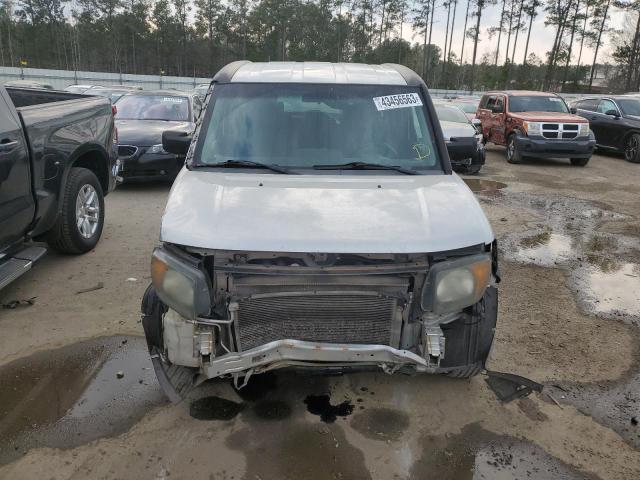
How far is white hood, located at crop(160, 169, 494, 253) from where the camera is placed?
259 cm

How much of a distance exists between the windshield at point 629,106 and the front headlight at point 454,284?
14.3 m

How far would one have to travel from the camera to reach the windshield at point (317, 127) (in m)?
3.62

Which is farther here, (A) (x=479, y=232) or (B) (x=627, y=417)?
(B) (x=627, y=417)

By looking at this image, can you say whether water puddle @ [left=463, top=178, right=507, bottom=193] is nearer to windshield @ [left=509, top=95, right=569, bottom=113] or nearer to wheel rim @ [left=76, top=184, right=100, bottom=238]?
windshield @ [left=509, top=95, right=569, bottom=113]

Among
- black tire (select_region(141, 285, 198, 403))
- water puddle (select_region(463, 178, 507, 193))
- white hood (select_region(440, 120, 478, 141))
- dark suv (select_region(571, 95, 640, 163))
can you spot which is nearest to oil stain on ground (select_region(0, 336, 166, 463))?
black tire (select_region(141, 285, 198, 403))

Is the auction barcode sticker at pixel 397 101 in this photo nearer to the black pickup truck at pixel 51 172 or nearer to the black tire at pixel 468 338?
the black tire at pixel 468 338

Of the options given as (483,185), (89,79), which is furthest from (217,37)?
(483,185)

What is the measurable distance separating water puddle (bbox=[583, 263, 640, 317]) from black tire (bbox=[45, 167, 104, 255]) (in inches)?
201

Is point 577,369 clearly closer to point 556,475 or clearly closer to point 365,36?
point 556,475

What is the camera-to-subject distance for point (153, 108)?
9.90 m

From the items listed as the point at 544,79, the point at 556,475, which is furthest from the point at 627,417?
the point at 544,79

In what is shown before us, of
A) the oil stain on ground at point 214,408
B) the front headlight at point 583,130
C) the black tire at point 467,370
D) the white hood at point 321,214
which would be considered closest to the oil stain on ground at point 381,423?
the black tire at point 467,370

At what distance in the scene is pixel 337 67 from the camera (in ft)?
14.1

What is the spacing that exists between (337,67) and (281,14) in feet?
218
